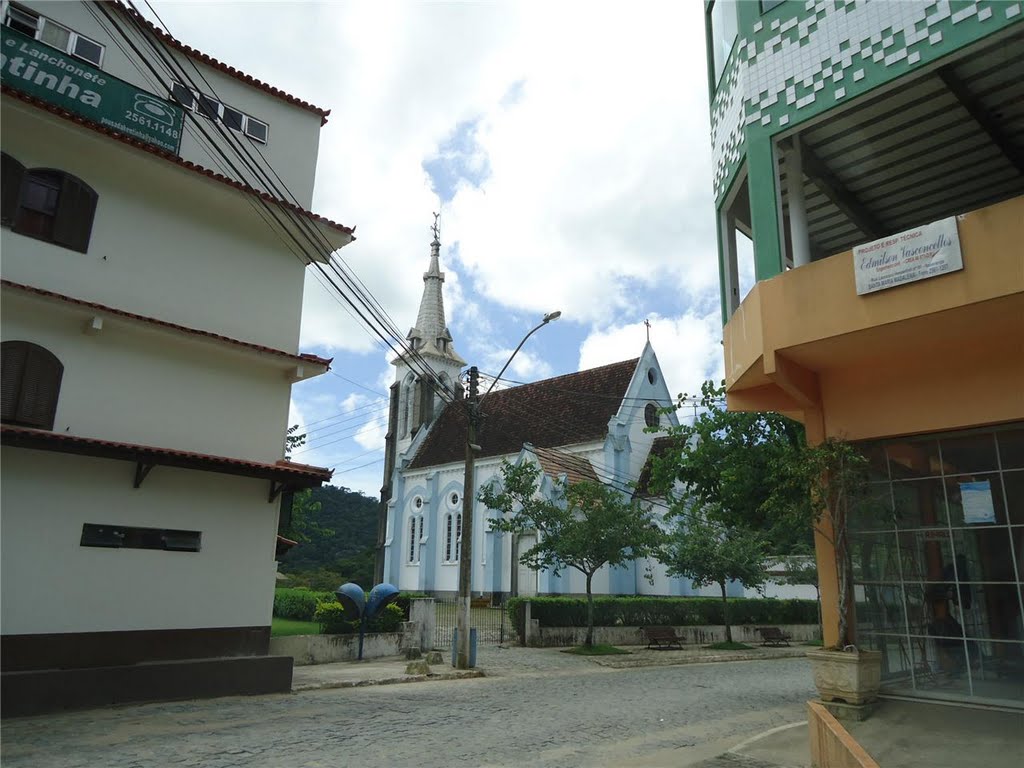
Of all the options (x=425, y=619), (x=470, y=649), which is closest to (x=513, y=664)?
(x=470, y=649)

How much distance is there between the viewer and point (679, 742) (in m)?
9.89

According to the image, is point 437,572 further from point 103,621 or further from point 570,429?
point 103,621

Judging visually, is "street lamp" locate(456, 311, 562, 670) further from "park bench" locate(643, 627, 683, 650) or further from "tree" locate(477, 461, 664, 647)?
"park bench" locate(643, 627, 683, 650)

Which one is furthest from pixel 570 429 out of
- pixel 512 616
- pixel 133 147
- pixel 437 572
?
pixel 133 147

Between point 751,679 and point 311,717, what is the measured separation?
1131cm

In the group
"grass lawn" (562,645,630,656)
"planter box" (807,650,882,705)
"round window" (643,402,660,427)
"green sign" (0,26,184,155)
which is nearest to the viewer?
"planter box" (807,650,882,705)

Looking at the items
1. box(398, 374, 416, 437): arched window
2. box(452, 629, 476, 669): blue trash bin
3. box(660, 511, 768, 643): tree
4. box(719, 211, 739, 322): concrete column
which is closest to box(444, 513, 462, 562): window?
box(398, 374, 416, 437): arched window

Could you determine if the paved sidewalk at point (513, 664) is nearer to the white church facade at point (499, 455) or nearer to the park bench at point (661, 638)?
the park bench at point (661, 638)

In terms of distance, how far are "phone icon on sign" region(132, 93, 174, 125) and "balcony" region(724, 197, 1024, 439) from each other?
10723mm

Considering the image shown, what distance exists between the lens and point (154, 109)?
13.5m

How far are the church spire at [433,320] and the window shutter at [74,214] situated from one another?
36660mm

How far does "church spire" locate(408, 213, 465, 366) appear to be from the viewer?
50.6m

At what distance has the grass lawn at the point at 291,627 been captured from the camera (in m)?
23.7

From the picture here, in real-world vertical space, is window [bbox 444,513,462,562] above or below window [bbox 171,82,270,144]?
below
